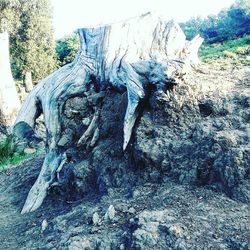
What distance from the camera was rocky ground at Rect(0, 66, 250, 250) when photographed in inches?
106

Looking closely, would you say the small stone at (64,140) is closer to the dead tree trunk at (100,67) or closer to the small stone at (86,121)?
the dead tree trunk at (100,67)

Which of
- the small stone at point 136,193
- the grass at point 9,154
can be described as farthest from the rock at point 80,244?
the grass at point 9,154

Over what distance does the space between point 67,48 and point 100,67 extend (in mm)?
23904

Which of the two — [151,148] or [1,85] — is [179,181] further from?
[1,85]

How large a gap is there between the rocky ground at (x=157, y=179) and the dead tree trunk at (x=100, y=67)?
116 mm

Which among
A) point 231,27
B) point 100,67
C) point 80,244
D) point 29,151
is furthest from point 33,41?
point 80,244

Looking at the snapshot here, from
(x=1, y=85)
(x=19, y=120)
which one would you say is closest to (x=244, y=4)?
(x=1, y=85)

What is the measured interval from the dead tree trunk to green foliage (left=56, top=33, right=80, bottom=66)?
20.9 metres

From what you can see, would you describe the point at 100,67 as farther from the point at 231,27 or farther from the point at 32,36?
the point at 231,27

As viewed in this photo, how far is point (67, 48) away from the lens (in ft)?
91.4

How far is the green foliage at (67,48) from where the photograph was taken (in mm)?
25781

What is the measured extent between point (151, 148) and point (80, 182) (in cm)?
75

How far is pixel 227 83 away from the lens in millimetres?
3934

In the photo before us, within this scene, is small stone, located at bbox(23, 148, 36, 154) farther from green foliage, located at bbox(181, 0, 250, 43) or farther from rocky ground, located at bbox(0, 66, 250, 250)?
green foliage, located at bbox(181, 0, 250, 43)
